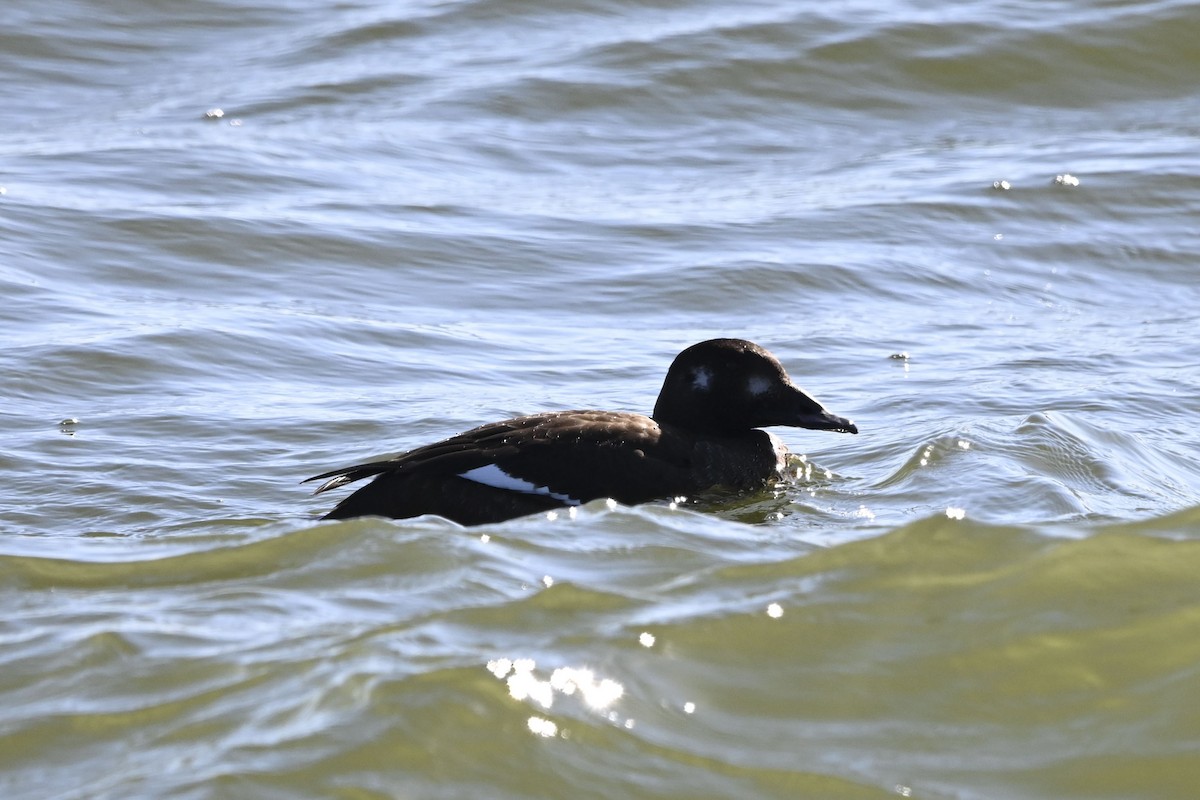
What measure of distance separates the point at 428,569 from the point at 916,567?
53.2 inches

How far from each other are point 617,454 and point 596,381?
2328 millimetres

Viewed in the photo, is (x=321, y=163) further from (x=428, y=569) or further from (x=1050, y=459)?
(x=428, y=569)

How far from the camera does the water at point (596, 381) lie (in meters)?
3.77

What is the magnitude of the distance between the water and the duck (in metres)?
0.27

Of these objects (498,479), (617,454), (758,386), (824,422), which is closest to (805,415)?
(824,422)

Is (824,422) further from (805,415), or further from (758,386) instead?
(758,386)

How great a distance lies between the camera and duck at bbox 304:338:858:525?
18.9 ft

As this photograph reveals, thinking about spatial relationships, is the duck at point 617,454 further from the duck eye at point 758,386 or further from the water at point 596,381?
the water at point 596,381

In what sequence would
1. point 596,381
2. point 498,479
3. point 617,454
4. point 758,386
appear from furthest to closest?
point 596,381
point 758,386
point 617,454
point 498,479

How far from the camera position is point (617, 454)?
600 cm

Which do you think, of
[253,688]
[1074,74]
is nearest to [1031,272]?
[1074,74]

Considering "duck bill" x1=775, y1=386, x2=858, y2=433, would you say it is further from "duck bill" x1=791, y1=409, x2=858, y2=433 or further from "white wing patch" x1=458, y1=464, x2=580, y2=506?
"white wing patch" x1=458, y1=464, x2=580, y2=506

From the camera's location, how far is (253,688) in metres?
3.88

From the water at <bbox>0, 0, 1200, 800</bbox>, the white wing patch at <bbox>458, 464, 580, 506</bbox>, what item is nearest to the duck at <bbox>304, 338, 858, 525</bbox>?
the white wing patch at <bbox>458, 464, 580, 506</bbox>
